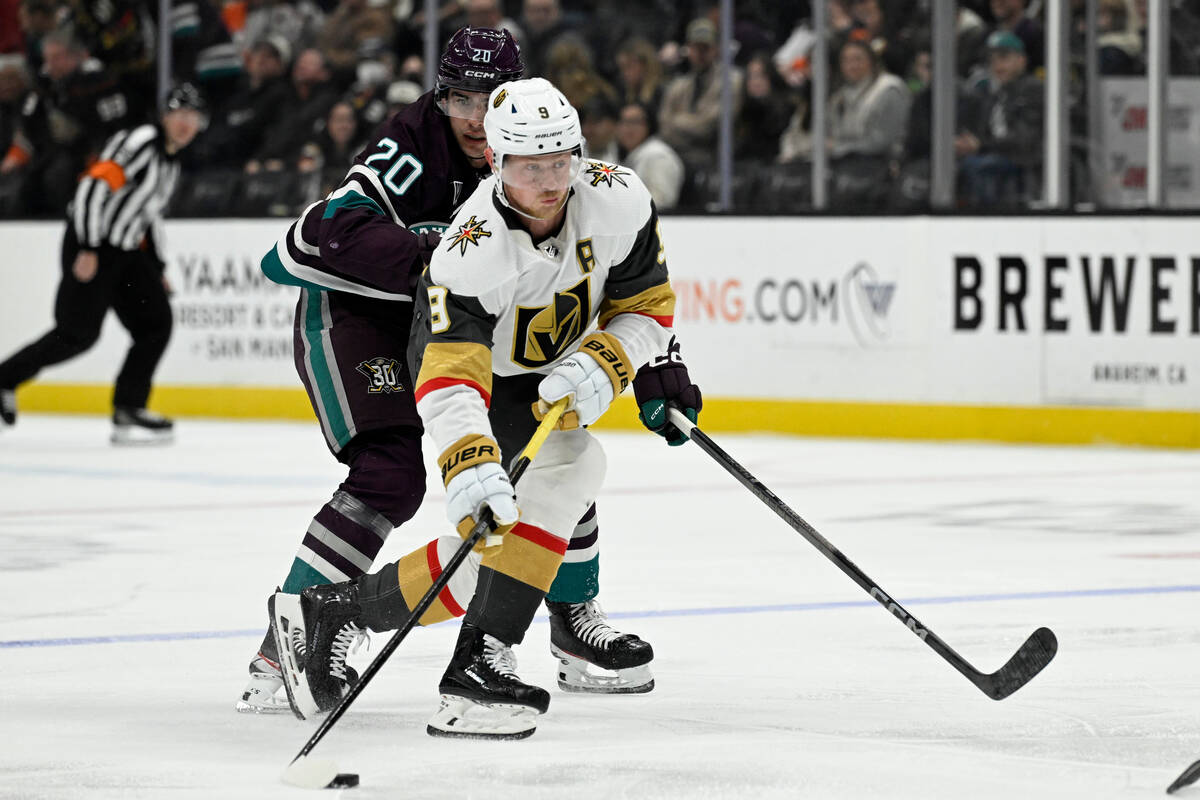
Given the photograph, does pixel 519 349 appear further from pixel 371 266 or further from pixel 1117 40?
pixel 1117 40

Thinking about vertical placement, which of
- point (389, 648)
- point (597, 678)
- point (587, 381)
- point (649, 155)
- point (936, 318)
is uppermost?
point (587, 381)

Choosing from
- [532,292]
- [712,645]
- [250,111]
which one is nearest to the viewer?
[532,292]

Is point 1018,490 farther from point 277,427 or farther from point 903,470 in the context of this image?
point 277,427

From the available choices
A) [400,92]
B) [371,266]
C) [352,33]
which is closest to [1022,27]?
[400,92]

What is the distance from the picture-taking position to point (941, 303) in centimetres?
891

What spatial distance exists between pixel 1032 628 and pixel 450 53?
171cm

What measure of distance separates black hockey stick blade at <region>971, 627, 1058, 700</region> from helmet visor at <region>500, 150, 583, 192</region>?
1074 mm

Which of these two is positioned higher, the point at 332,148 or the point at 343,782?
the point at 332,148

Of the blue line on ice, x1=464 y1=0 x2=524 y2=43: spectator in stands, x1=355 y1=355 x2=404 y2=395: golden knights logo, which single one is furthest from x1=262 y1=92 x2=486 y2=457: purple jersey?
x1=464 y1=0 x2=524 y2=43: spectator in stands

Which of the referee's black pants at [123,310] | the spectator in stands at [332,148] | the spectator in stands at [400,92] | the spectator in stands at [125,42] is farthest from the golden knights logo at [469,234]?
the spectator in stands at [125,42]

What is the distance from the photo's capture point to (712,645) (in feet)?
13.7

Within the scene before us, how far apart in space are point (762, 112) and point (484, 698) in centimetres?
665

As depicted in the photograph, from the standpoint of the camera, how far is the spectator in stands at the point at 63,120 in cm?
1170

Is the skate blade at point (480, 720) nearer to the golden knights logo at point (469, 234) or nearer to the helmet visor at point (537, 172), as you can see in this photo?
the golden knights logo at point (469, 234)
